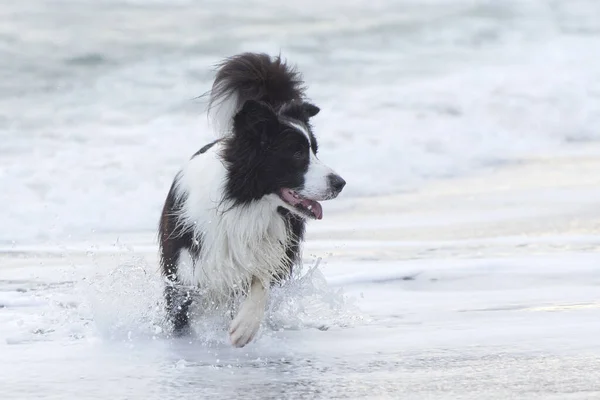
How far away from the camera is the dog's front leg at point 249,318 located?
5258 millimetres

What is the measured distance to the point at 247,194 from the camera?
5660 mm

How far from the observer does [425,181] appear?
11.4 metres

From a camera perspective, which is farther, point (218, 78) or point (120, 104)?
point (120, 104)

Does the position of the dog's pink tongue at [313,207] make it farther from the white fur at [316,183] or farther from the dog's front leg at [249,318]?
the dog's front leg at [249,318]

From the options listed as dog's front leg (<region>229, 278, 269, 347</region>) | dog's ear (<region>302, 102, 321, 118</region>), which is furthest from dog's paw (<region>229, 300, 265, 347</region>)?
dog's ear (<region>302, 102, 321, 118</region>)

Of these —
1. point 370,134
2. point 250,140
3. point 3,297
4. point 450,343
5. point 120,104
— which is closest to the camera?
point 450,343

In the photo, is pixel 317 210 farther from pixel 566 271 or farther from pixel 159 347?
pixel 566 271

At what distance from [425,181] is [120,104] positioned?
5079 mm

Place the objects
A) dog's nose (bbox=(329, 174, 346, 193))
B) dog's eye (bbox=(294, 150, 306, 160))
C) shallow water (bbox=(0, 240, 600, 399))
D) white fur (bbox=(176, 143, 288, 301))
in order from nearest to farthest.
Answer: shallow water (bbox=(0, 240, 600, 399)) < dog's nose (bbox=(329, 174, 346, 193)) < dog's eye (bbox=(294, 150, 306, 160)) < white fur (bbox=(176, 143, 288, 301))

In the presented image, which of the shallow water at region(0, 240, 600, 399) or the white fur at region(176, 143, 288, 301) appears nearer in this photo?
the shallow water at region(0, 240, 600, 399)

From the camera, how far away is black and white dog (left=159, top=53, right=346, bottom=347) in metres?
5.56

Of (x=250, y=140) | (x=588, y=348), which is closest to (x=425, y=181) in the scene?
(x=250, y=140)

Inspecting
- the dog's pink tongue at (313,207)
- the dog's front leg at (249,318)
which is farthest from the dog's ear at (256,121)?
the dog's front leg at (249,318)

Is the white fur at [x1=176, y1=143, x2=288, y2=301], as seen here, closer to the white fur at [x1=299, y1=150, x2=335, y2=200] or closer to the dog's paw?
the white fur at [x1=299, y1=150, x2=335, y2=200]
